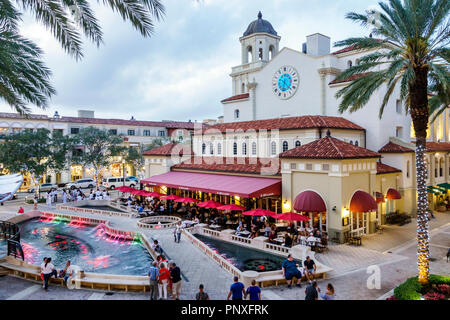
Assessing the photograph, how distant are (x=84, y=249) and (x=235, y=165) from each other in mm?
15524

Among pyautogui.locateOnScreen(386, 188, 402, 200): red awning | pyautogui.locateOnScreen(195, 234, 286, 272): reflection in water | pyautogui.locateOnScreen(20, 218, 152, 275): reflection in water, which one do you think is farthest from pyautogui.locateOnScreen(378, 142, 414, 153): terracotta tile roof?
pyautogui.locateOnScreen(20, 218, 152, 275): reflection in water

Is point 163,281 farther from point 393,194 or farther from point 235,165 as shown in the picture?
point 393,194

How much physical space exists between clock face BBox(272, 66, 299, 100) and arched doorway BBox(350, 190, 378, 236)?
16873 mm

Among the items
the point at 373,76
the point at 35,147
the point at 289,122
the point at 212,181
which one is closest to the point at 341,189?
the point at 373,76

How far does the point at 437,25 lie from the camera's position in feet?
42.8

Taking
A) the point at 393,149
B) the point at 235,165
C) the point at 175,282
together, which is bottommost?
the point at 175,282

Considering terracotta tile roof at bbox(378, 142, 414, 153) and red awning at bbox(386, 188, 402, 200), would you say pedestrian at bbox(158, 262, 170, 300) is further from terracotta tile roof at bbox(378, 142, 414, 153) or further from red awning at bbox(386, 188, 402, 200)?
terracotta tile roof at bbox(378, 142, 414, 153)

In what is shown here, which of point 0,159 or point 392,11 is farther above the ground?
point 392,11

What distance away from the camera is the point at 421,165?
1321 centimetres

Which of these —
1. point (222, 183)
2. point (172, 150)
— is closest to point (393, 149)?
point (222, 183)

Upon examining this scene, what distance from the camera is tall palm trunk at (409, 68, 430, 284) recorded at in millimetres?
12938

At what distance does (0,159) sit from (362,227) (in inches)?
1618
